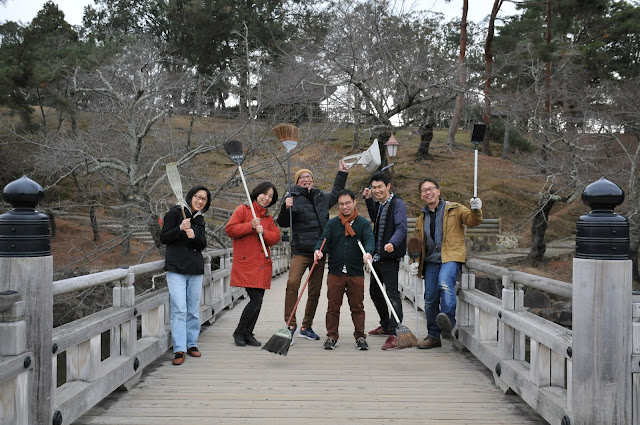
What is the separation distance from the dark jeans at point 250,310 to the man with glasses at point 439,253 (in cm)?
153

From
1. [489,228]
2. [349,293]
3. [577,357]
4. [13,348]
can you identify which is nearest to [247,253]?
[349,293]

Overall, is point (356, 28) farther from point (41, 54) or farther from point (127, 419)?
point (127, 419)

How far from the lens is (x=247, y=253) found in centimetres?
546

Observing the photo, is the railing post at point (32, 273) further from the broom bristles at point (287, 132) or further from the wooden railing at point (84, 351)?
the broom bristles at point (287, 132)

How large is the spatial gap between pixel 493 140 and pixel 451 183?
1046 centimetres

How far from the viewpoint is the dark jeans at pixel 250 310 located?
5477 millimetres

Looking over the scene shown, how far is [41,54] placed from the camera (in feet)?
50.8

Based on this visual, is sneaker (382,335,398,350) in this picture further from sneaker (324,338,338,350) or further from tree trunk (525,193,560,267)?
tree trunk (525,193,560,267)

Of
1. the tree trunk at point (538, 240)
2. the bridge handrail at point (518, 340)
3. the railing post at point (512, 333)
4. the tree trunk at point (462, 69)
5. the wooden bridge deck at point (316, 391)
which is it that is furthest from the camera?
the tree trunk at point (462, 69)

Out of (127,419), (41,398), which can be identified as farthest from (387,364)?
(41,398)

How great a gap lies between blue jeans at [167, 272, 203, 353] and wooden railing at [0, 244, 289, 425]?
0.17 meters

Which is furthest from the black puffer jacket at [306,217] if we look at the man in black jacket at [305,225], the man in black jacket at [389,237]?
the man in black jacket at [389,237]

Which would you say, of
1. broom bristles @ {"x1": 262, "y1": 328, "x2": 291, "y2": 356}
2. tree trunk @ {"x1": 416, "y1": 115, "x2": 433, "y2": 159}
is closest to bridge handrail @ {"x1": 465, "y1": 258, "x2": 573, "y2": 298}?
broom bristles @ {"x1": 262, "y1": 328, "x2": 291, "y2": 356}

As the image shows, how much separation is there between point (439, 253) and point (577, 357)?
8.61ft
